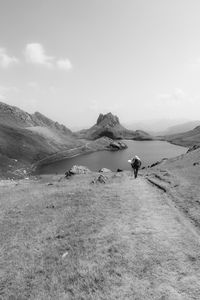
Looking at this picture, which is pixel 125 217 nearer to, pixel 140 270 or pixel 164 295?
pixel 140 270

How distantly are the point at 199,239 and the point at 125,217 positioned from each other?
6744 mm

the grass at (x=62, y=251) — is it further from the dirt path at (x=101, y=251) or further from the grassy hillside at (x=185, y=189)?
the grassy hillside at (x=185, y=189)

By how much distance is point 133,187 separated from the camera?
3528 centimetres

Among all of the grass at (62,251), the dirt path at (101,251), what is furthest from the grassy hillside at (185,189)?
the grass at (62,251)

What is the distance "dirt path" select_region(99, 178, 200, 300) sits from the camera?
46.1ft

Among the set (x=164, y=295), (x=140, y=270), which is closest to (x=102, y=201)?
(x=140, y=270)

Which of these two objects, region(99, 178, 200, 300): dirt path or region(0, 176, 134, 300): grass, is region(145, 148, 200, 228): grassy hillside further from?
region(0, 176, 134, 300): grass

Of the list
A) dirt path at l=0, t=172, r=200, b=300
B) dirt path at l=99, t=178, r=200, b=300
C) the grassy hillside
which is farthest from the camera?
the grassy hillside

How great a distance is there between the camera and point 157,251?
17625 millimetres

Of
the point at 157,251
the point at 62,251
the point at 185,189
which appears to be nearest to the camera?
the point at 157,251

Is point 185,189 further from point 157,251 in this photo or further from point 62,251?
point 62,251

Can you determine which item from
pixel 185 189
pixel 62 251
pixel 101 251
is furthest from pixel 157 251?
pixel 185 189

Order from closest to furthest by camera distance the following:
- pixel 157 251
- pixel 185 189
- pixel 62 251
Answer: pixel 157 251 < pixel 62 251 < pixel 185 189

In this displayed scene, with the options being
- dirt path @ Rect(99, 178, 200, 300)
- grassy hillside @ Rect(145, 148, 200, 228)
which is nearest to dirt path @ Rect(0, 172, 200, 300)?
dirt path @ Rect(99, 178, 200, 300)
